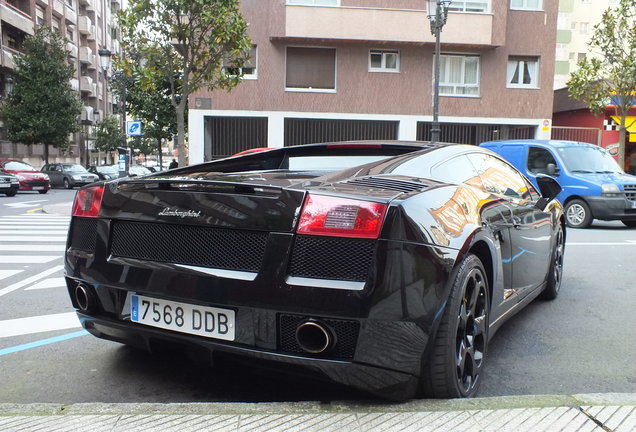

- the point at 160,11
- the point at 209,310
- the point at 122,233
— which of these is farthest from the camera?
the point at 160,11

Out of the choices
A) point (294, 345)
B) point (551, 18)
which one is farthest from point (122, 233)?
point (551, 18)

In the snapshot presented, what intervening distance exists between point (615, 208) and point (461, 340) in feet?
31.9

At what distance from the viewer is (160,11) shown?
15.0 m

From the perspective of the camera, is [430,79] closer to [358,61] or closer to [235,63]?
[358,61]

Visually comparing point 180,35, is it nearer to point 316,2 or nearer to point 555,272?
point 316,2

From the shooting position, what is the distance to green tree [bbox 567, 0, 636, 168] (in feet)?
64.2

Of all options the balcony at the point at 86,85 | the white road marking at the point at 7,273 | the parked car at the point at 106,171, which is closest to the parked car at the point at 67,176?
the parked car at the point at 106,171

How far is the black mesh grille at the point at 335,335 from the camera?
7.93 feet

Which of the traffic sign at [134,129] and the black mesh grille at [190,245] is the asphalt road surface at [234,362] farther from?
the traffic sign at [134,129]

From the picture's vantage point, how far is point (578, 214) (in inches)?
458

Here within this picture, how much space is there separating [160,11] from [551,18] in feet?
52.9

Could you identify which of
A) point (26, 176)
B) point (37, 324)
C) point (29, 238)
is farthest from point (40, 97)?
point (37, 324)

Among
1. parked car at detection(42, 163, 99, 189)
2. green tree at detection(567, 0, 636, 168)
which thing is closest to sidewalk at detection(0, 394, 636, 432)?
green tree at detection(567, 0, 636, 168)

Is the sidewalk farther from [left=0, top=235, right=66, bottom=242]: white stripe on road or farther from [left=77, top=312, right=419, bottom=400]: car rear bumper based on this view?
[left=0, top=235, right=66, bottom=242]: white stripe on road
